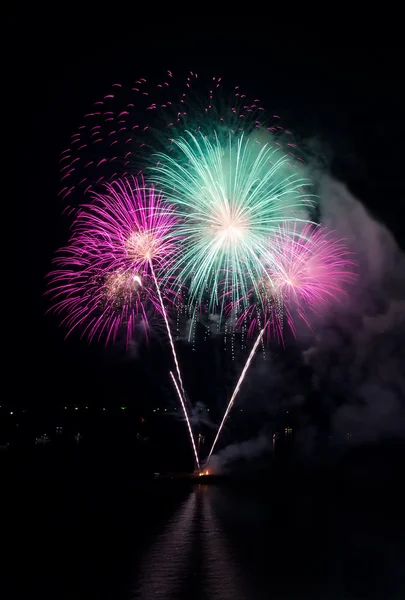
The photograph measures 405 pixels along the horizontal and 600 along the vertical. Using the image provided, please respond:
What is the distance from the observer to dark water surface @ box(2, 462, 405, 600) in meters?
9.29

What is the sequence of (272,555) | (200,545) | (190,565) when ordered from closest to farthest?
(190,565), (272,555), (200,545)

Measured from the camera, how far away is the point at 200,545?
12539mm

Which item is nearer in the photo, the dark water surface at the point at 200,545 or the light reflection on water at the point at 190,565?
the light reflection on water at the point at 190,565

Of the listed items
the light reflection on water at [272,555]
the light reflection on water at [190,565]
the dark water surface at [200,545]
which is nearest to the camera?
the light reflection on water at [190,565]

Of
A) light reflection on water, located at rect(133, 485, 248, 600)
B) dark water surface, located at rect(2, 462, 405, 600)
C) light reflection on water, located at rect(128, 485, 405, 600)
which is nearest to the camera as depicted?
light reflection on water, located at rect(133, 485, 248, 600)

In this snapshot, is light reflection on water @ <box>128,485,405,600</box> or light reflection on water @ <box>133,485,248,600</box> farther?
light reflection on water @ <box>128,485,405,600</box>

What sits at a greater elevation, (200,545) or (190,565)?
(200,545)

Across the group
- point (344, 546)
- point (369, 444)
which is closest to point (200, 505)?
point (344, 546)

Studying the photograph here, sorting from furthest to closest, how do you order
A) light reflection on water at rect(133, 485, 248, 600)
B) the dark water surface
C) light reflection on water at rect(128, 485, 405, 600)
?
1. the dark water surface
2. light reflection on water at rect(128, 485, 405, 600)
3. light reflection on water at rect(133, 485, 248, 600)

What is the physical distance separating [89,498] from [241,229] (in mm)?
11554

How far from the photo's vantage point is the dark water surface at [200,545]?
929cm

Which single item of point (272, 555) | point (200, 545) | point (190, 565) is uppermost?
point (200, 545)

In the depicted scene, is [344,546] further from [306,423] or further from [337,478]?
[306,423]

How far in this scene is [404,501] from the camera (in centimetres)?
2081
